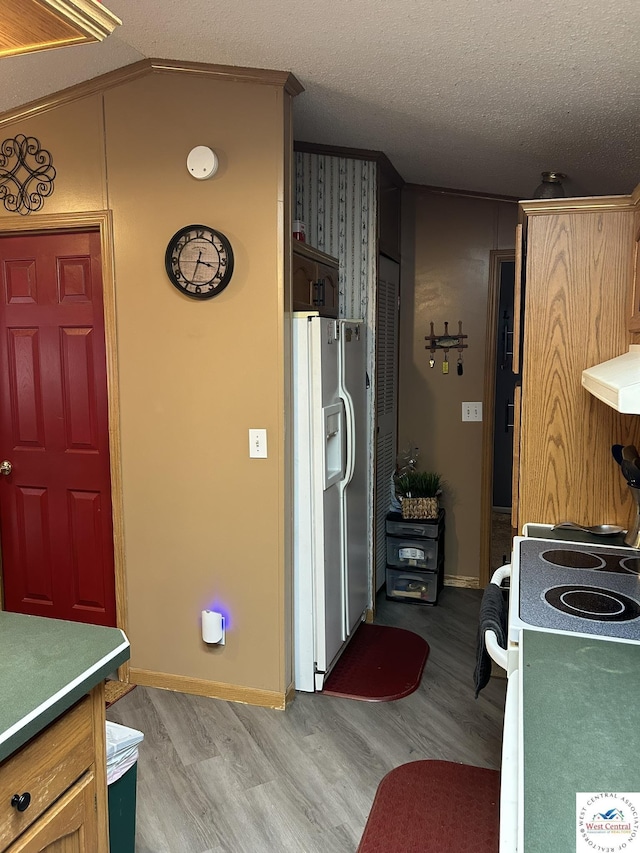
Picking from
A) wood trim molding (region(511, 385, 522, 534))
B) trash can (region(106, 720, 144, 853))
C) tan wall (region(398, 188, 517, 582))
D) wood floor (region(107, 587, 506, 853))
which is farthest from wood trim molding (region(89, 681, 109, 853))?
tan wall (region(398, 188, 517, 582))

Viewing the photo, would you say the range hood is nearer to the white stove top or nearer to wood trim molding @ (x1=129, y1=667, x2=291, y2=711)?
the white stove top

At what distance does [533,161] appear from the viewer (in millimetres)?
3217

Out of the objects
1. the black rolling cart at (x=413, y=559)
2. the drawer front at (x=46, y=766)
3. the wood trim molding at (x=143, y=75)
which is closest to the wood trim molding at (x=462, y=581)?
the black rolling cart at (x=413, y=559)

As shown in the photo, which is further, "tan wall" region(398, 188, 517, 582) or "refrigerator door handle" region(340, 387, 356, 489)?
"tan wall" region(398, 188, 517, 582)

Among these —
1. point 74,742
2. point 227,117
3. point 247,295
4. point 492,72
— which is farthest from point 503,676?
point 227,117

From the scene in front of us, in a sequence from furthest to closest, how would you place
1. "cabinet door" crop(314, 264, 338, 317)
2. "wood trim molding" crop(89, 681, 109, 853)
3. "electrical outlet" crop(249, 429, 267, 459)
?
"cabinet door" crop(314, 264, 338, 317)
"electrical outlet" crop(249, 429, 267, 459)
"wood trim molding" crop(89, 681, 109, 853)

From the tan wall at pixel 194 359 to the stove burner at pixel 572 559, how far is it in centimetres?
112

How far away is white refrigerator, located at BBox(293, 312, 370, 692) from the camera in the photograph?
9.63ft

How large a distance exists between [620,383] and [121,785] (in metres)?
1.67

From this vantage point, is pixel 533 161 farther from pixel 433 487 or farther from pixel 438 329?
pixel 433 487

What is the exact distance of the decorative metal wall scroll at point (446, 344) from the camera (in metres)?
4.29

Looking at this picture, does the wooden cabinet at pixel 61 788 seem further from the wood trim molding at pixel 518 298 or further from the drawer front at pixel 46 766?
the wood trim molding at pixel 518 298

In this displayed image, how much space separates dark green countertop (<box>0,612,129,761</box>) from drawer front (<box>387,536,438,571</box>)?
9.30 feet

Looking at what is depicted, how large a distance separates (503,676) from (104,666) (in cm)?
237
